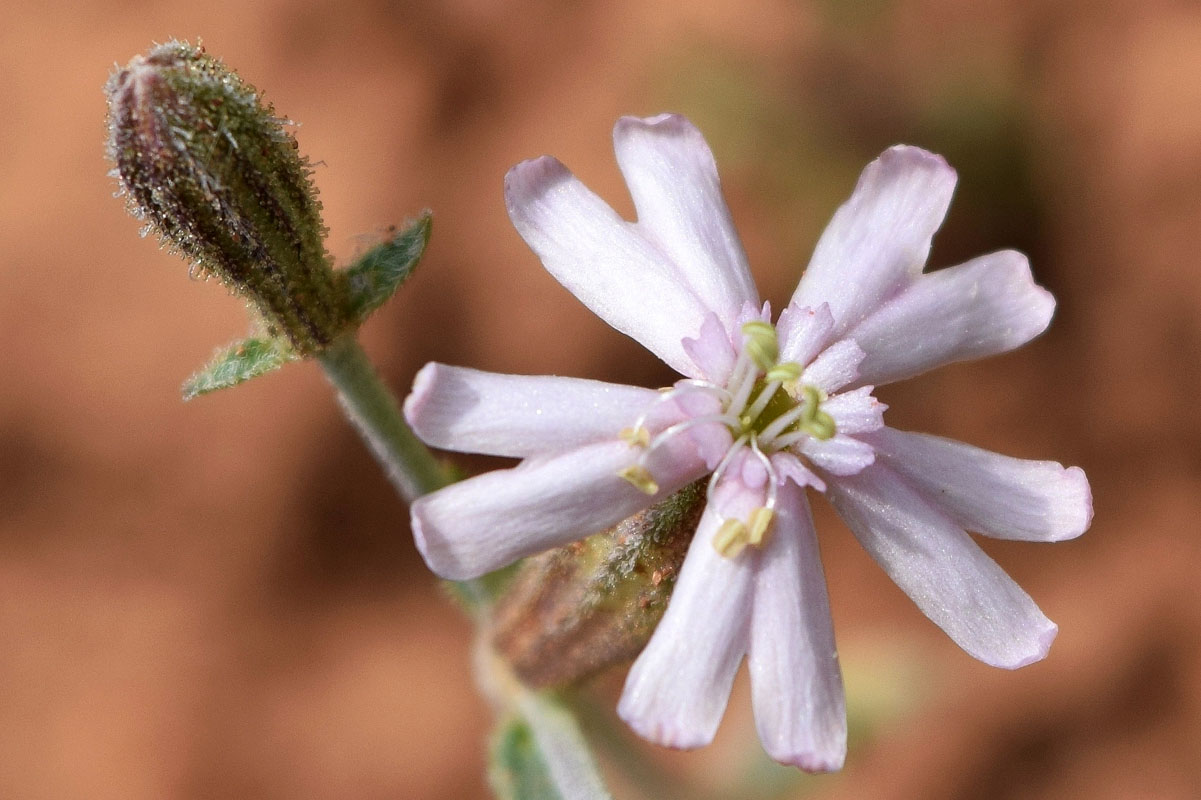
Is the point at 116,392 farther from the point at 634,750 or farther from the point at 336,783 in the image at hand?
the point at 634,750

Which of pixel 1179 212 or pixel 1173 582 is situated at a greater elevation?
pixel 1179 212

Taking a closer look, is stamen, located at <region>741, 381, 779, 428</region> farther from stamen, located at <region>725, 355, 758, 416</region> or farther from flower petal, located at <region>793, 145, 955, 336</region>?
flower petal, located at <region>793, 145, 955, 336</region>

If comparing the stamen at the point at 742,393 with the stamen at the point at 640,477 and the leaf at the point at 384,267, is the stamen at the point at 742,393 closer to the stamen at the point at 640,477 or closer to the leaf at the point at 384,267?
the stamen at the point at 640,477

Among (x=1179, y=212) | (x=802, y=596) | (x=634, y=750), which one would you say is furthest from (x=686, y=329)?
(x=1179, y=212)

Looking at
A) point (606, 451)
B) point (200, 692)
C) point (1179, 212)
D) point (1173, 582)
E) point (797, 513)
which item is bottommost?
point (1173, 582)

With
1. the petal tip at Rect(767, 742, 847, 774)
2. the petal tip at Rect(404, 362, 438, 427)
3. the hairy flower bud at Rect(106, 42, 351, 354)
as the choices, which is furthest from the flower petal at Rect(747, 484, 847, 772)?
the hairy flower bud at Rect(106, 42, 351, 354)

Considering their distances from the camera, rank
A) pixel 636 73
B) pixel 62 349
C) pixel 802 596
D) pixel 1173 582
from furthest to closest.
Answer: pixel 636 73 < pixel 1173 582 < pixel 62 349 < pixel 802 596

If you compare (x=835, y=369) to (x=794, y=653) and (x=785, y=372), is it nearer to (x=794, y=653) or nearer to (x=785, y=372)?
(x=785, y=372)
